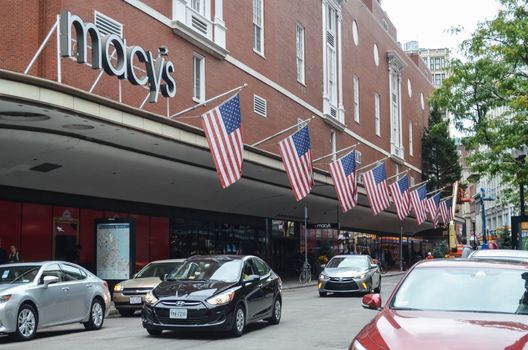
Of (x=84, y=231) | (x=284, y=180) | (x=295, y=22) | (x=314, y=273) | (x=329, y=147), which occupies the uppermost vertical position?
(x=295, y=22)

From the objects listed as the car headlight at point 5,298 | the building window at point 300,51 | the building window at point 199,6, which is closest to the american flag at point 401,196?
the building window at point 300,51

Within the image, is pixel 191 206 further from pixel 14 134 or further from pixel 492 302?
pixel 492 302

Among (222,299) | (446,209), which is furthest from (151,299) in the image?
(446,209)

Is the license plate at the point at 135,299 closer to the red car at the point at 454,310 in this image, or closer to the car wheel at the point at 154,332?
the car wheel at the point at 154,332

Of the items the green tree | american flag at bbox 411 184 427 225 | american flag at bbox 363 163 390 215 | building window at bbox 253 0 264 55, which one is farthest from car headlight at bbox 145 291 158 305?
the green tree

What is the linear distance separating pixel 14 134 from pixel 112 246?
528 cm

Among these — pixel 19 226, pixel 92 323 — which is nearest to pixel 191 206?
pixel 19 226

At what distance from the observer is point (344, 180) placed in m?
32.5

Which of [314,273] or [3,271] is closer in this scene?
[3,271]

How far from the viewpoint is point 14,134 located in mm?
19203

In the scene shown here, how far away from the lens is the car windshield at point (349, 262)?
25.8 metres

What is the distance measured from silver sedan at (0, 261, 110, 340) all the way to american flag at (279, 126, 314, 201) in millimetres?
12375

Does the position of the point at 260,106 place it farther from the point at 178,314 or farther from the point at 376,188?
the point at 178,314

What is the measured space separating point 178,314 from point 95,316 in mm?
3783
